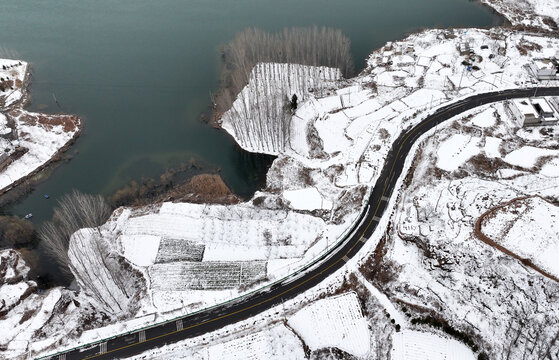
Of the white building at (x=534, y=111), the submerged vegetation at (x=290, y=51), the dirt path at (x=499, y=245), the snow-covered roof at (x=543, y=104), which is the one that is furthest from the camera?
the submerged vegetation at (x=290, y=51)

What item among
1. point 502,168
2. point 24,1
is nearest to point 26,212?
point 502,168

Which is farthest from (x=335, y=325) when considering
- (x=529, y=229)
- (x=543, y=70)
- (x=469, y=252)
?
(x=543, y=70)

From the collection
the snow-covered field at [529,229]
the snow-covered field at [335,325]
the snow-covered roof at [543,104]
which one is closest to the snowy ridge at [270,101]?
the snow-covered field at [335,325]

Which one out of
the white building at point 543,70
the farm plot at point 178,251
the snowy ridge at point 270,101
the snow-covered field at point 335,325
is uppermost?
the white building at point 543,70

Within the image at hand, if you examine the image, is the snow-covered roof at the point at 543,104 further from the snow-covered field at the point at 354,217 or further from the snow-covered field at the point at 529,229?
the snow-covered field at the point at 529,229

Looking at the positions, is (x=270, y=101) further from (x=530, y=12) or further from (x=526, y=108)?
(x=530, y=12)

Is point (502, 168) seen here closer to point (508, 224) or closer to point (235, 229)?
point (508, 224)
